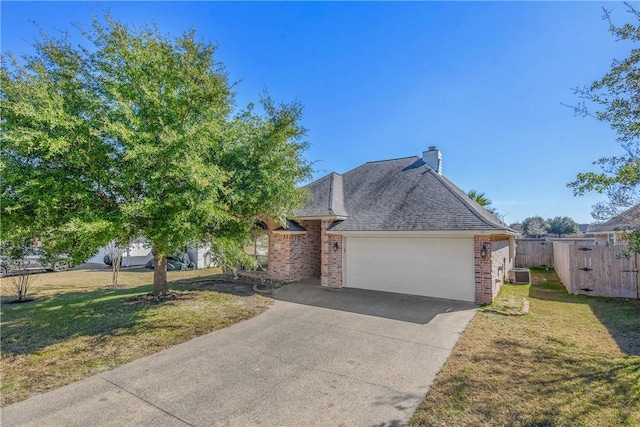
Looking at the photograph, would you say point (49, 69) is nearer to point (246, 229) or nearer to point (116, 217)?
point (116, 217)

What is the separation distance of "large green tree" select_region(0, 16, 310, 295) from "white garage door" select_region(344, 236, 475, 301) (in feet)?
16.3

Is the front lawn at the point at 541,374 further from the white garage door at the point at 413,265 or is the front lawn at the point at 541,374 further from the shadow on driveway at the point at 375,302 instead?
the white garage door at the point at 413,265

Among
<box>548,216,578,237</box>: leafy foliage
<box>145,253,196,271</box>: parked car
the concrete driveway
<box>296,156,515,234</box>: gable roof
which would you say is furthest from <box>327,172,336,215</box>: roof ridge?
<box>548,216,578,237</box>: leafy foliage

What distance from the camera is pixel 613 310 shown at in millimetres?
8789

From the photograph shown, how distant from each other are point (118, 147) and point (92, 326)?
15.9 feet

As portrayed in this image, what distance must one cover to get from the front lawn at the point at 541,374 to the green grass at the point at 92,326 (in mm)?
5780

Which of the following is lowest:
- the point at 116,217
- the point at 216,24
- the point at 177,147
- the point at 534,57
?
the point at 116,217

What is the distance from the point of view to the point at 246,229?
9320 millimetres

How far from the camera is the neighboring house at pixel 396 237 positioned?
9.74m

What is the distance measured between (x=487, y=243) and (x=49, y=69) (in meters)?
14.0

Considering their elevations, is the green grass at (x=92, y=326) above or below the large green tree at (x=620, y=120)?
below

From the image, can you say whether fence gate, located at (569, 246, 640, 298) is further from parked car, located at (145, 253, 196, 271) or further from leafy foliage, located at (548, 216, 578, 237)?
leafy foliage, located at (548, 216, 578, 237)

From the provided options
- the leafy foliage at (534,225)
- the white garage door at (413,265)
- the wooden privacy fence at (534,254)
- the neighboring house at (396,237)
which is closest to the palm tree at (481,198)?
the wooden privacy fence at (534,254)

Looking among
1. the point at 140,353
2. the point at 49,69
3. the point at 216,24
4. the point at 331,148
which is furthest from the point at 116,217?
the point at 331,148
